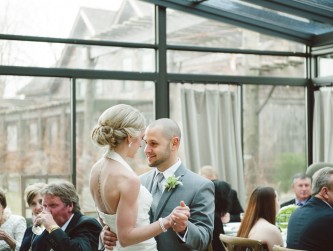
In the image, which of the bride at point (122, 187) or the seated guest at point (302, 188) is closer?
the bride at point (122, 187)

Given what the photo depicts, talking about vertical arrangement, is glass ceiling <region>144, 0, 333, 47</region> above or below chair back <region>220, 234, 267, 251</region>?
above

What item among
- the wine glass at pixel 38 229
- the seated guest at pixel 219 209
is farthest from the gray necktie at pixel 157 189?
the seated guest at pixel 219 209

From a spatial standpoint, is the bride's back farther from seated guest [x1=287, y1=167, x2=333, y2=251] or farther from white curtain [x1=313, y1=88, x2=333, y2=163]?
white curtain [x1=313, y1=88, x2=333, y2=163]

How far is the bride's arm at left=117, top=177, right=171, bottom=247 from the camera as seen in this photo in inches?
120

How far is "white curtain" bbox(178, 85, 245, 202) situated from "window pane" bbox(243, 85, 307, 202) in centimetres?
20

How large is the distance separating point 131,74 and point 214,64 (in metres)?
1.22

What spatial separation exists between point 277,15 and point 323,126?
1.74 metres

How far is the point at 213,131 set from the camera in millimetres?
8898

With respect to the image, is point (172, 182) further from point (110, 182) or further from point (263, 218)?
point (263, 218)

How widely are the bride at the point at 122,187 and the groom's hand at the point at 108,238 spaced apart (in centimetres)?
A: 3

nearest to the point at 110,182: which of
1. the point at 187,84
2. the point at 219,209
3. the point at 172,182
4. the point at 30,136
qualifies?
the point at 172,182

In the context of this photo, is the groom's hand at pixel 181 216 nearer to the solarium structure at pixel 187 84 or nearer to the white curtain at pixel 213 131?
the solarium structure at pixel 187 84

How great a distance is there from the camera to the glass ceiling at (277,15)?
811 centimetres

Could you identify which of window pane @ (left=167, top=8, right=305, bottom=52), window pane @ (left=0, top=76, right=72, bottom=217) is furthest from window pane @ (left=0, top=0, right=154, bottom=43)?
window pane @ (left=0, top=76, right=72, bottom=217)
